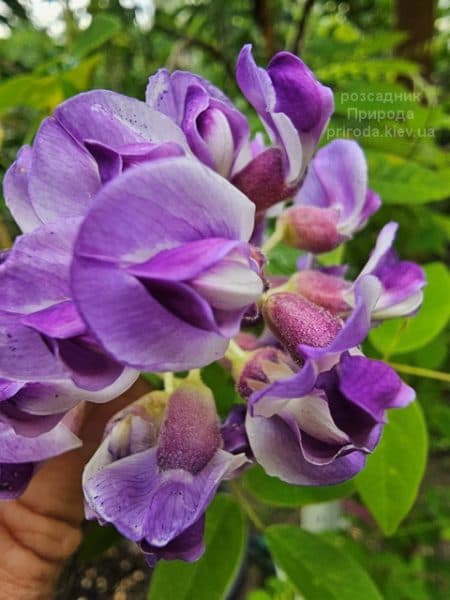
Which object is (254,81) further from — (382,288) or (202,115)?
(382,288)

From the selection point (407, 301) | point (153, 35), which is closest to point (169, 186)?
point (407, 301)

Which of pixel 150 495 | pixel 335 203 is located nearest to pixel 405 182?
pixel 335 203

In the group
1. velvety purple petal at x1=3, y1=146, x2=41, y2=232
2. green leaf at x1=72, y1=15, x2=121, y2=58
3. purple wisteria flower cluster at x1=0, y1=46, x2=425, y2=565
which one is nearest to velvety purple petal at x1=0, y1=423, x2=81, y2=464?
purple wisteria flower cluster at x1=0, y1=46, x2=425, y2=565

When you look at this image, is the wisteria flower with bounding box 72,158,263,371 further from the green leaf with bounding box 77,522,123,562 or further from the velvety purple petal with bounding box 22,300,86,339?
the green leaf with bounding box 77,522,123,562

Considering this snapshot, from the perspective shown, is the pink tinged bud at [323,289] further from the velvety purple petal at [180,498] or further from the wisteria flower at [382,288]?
the velvety purple petal at [180,498]

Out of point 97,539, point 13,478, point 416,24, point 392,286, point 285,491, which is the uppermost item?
point 416,24
